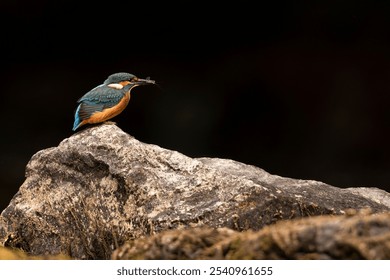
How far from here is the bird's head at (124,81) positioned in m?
5.05

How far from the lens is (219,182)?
169 inches

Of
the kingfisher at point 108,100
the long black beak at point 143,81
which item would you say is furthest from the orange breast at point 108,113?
the long black beak at point 143,81

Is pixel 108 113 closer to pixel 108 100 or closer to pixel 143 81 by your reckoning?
pixel 108 100

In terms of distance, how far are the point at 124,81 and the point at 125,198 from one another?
1064 millimetres

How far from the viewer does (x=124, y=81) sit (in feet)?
16.6

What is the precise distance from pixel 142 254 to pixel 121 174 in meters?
1.92

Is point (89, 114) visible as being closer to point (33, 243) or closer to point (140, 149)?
point (140, 149)

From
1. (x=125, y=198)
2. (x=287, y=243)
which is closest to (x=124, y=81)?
(x=125, y=198)

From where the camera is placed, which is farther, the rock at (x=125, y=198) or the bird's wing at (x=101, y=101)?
the bird's wing at (x=101, y=101)

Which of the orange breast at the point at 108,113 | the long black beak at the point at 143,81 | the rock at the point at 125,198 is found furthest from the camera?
the long black beak at the point at 143,81

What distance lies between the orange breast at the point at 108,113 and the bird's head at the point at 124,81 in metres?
0.08

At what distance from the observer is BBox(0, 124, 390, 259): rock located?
4121 millimetres

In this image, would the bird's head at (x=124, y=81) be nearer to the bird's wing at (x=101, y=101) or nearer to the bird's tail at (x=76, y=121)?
the bird's wing at (x=101, y=101)
